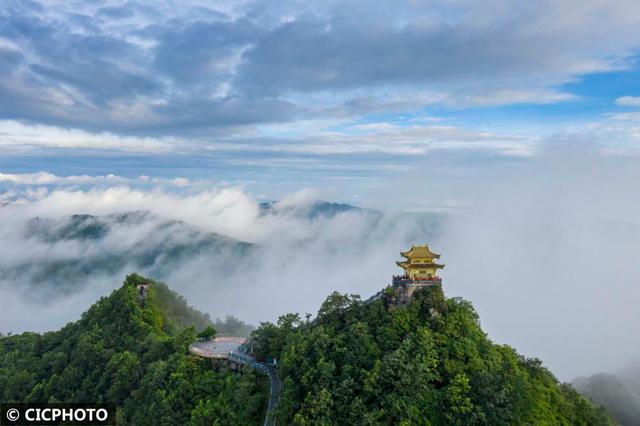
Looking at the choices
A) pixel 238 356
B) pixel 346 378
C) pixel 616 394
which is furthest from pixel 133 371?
pixel 616 394

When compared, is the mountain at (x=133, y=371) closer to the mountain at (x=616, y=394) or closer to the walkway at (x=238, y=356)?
the walkway at (x=238, y=356)

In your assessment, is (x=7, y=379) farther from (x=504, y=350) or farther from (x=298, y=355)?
Answer: (x=504, y=350)

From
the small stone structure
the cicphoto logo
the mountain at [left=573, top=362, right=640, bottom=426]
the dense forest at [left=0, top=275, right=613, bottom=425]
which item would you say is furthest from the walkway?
the mountain at [left=573, top=362, right=640, bottom=426]

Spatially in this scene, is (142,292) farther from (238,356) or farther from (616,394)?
(616,394)

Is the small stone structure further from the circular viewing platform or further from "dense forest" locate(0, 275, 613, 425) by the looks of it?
the circular viewing platform

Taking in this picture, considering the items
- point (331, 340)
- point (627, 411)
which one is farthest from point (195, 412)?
point (627, 411)

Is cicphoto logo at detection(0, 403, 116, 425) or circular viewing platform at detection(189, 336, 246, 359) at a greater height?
circular viewing platform at detection(189, 336, 246, 359)
